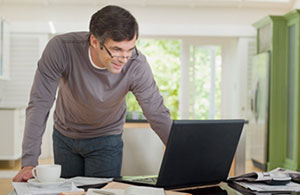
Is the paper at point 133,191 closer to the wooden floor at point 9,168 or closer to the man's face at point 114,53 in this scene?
the man's face at point 114,53

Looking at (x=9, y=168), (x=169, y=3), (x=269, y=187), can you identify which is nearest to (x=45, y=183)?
(x=269, y=187)

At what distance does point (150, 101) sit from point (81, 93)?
30 cm

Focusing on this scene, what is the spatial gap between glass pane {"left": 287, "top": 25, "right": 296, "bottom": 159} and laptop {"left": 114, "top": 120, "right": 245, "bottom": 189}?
182 inches

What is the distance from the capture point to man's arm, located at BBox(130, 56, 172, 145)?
199 cm

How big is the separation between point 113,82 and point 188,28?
579 centimetres

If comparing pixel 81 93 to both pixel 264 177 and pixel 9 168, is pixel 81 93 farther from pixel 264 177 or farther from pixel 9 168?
pixel 9 168

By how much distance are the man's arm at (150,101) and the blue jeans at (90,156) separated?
0.28m

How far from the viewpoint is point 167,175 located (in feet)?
5.01

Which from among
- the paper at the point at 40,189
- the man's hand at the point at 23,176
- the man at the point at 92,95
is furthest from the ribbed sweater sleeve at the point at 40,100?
the paper at the point at 40,189

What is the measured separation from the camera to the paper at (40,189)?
149 cm

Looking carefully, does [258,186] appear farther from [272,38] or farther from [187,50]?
[187,50]

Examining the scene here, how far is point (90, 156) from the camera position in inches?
84.7

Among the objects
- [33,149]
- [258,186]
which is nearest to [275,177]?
[258,186]

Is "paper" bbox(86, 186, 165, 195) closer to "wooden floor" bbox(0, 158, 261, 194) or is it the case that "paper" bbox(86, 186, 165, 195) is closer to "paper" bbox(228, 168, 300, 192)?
"paper" bbox(228, 168, 300, 192)
